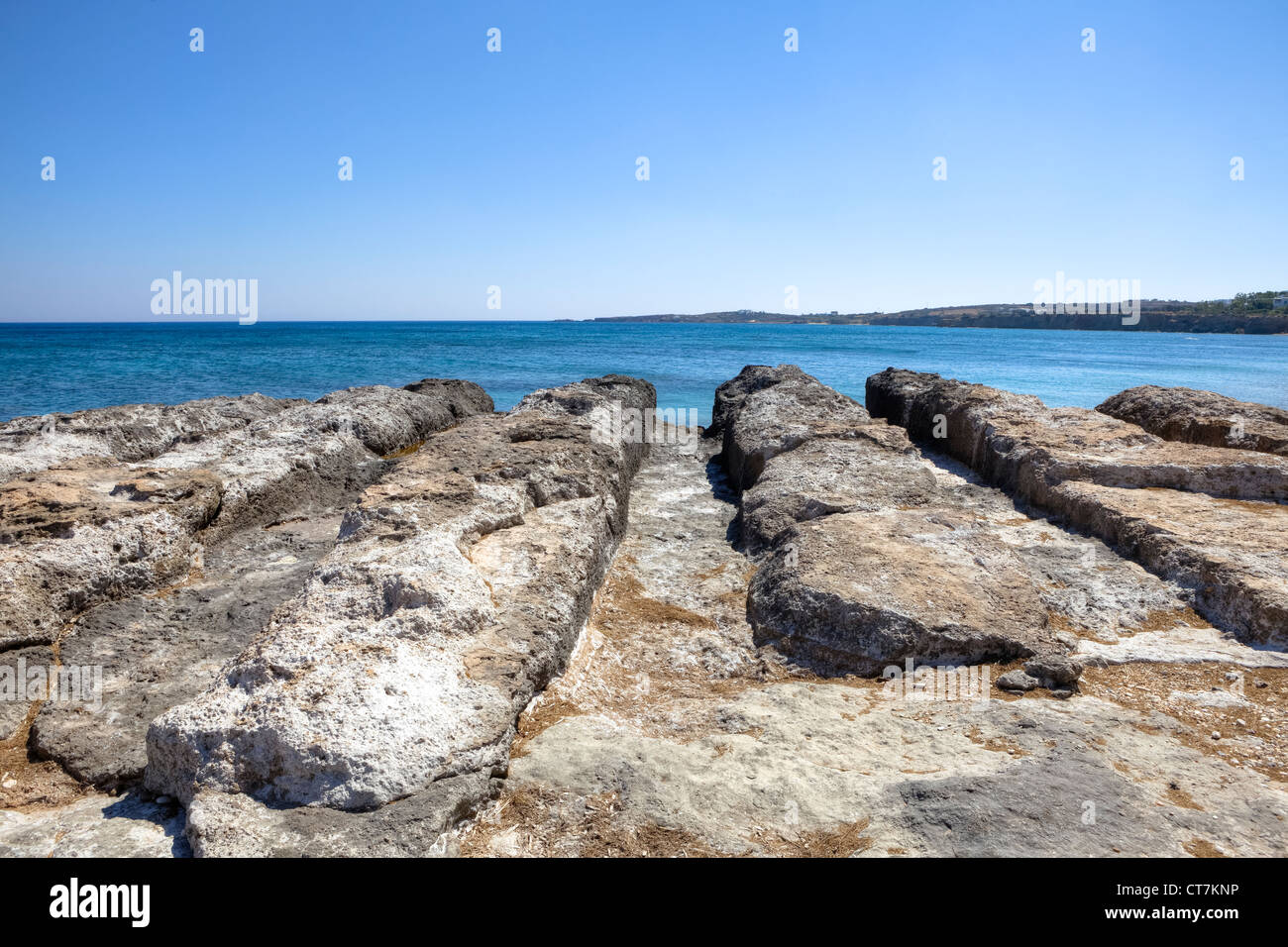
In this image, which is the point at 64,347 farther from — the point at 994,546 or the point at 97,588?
the point at 994,546

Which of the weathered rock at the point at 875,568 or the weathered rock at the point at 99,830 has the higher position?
the weathered rock at the point at 875,568

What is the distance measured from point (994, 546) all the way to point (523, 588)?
12.6 feet

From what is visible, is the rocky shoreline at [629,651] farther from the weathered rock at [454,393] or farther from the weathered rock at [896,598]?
the weathered rock at [454,393]

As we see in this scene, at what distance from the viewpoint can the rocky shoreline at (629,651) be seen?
3.09 m

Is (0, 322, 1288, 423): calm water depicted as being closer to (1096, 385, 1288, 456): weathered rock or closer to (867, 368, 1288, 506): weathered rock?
(867, 368, 1288, 506): weathered rock

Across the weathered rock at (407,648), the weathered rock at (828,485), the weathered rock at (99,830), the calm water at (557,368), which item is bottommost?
the weathered rock at (99,830)

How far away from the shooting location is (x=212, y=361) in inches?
1513

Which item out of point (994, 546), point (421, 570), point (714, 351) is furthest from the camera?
point (714, 351)

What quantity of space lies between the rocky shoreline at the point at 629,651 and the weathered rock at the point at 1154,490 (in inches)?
1.5

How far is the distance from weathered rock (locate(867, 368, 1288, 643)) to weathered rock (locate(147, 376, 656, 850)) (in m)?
4.63

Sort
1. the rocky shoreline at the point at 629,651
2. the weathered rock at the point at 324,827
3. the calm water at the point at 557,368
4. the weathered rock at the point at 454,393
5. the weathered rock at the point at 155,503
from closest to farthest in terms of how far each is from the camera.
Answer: the weathered rock at the point at 324,827 → the rocky shoreline at the point at 629,651 → the weathered rock at the point at 155,503 → the weathered rock at the point at 454,393 → the calm water at the point at 557,368

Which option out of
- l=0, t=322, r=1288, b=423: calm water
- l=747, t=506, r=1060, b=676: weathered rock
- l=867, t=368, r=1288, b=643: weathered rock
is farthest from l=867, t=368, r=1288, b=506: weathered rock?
l=0, t=322, r=1288, b=423: calm water

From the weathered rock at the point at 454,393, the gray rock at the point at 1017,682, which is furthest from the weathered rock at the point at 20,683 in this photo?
the weathered rock at the point at 454,393

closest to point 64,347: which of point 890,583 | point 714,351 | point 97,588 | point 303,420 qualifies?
point 714,351
